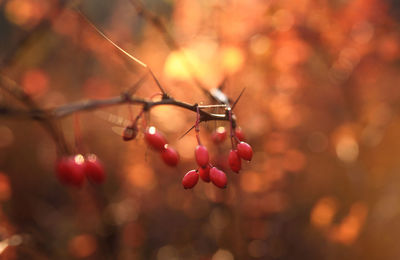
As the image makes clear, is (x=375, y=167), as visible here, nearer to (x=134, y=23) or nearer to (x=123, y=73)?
(x=123, y=73)

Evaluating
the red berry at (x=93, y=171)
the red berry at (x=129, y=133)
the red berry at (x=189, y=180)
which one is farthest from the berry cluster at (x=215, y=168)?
the red berry at (x=93, y=171)

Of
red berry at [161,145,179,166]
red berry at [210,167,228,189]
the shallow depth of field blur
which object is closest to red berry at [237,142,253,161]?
red berry at [210,167,228,189]

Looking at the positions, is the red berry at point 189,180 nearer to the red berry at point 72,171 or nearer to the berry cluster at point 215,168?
the berry cluster at point 215,168

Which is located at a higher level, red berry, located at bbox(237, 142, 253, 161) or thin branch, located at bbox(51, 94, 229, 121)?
thin branch, located at bbox(51, 94, 229, 121)

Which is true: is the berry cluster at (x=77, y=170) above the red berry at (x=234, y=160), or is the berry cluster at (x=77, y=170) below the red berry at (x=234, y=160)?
above

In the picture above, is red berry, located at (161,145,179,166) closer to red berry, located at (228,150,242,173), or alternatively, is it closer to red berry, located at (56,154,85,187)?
red berry, located at (228,150,242,173)

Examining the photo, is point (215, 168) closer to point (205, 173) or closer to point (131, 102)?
point (205, 173)
